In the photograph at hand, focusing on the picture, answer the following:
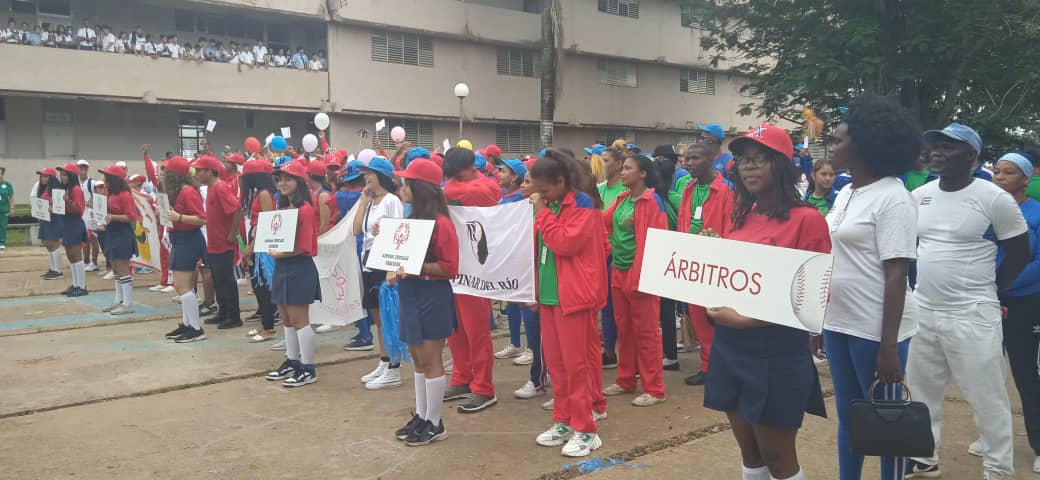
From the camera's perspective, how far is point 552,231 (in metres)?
→ 4.90

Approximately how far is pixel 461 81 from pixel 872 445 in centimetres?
2586

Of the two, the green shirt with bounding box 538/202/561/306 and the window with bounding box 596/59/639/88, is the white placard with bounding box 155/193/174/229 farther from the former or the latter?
the window with bounding box 596/59/639/88

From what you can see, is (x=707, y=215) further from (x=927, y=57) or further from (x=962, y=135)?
(x=927, y=57)

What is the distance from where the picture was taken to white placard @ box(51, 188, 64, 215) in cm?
1264

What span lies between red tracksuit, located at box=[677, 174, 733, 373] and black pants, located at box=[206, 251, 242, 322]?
580 centimetres

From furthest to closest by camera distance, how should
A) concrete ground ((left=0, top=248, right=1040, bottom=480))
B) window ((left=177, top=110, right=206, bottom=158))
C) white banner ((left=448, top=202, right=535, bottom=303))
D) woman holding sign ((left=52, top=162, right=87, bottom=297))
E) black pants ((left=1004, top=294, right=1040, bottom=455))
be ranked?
window ((left=177, top=110, right=206, bottom=158)) → woman holding sign ((left=52, top=162, right=87, bottom=297)) → white banner ((left=448, top=202, right=535, bottom=303)) → concrete ground ((left=0, top=248, right=1040, bottom=480)) → black pants ((left=1004, top=294, right=1040, bottom=455))

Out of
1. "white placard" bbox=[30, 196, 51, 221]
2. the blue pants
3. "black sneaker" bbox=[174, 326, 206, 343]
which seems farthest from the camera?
"white placard" bbox=[30, 196, 51, 221]

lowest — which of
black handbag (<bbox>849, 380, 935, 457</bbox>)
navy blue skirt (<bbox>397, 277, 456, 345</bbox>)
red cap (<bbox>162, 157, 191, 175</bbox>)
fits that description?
black handbag (<bbox>849, 380, 935, 457</bbox>)

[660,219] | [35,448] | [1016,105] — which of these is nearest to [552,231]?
[660,219]

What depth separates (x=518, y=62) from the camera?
29531 millimetres

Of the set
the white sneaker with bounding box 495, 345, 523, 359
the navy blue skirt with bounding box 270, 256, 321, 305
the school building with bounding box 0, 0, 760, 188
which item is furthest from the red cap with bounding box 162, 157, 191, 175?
the school building with bounding box 0, 0, 760, 188

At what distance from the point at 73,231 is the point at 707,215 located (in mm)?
11067

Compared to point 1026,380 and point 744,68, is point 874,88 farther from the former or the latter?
point 1026,380

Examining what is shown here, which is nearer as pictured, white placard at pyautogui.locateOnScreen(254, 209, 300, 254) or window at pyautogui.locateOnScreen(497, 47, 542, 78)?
white placard at pyautogui.locateOnScreen(254, 209, 300, 254)
